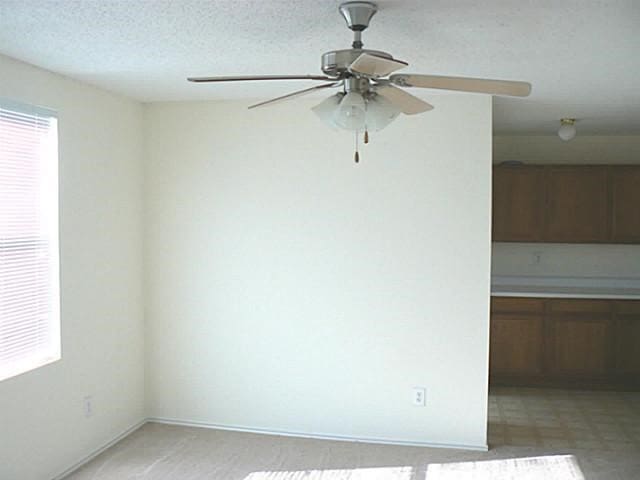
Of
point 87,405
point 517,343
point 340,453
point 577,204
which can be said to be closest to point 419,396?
point 340,453

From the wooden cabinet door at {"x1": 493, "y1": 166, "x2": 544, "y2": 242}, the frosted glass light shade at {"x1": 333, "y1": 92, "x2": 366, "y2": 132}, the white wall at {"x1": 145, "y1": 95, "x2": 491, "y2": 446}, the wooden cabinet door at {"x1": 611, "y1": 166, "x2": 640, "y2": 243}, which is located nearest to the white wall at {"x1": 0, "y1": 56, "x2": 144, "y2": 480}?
the white wall at {"x1": 145, "y1": 95, "x2": 491, "y2": 446}

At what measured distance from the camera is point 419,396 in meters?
4.09

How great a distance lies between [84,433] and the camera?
376cm

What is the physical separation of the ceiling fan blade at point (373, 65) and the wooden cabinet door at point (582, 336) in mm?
4040

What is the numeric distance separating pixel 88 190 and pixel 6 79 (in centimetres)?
87

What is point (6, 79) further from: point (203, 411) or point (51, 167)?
point (203, 411)

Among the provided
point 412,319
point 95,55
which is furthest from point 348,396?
point 95,55

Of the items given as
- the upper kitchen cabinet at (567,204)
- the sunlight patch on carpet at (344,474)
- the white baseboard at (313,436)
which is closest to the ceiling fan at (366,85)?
the sunlight patch on carpet at (344,474)

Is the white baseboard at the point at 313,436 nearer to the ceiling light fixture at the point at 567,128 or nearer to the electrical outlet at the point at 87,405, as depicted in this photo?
the electrical outlet at the point at 87,405

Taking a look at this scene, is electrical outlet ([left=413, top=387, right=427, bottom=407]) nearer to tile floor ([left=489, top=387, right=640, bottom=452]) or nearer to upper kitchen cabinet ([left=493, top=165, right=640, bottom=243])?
tile floor ([left=489, top=387, right=640, bottom=452])

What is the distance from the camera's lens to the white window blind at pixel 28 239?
10.3 ft

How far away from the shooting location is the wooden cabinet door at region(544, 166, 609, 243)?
568 centimetres

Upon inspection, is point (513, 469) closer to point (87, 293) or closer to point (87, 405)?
point (87, 405)

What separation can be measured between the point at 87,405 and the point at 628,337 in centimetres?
453
